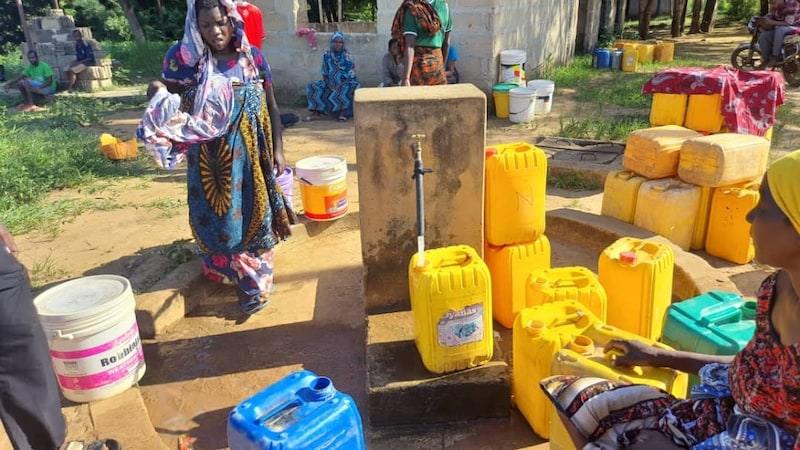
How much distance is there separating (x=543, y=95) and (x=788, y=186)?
25.0 feet

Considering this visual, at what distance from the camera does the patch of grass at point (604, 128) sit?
23.2 feet

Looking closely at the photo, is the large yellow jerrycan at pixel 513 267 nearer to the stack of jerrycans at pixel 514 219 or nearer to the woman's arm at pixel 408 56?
the stack of jerrycans at pixel 514 219

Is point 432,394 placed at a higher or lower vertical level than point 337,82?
lower

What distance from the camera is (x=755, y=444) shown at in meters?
1.59

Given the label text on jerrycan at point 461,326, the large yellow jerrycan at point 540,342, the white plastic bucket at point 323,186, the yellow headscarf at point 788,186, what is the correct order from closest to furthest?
Answer: the yellow headscarf at point 788,186 < the large yellow jerrycan at point 540,342 < the label text on jerrycan at point 461,326 < the white plastic bucket at point 323,186

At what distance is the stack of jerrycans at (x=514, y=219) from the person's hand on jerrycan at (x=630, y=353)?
3.38 ft

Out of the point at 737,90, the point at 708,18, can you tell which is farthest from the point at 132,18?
the point at 737,90

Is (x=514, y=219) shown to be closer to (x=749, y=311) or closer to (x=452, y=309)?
(x=452, y=309)

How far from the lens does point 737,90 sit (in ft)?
16.1

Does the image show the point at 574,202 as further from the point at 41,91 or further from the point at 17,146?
the point at 41,91

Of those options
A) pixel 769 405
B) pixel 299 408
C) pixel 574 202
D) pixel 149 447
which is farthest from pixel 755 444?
pixel 574 202

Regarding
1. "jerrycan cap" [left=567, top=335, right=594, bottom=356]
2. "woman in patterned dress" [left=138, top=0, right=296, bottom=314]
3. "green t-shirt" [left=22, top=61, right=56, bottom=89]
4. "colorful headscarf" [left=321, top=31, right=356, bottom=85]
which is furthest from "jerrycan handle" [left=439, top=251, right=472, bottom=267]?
"green t-shirt" [left=22, top=61, right=56, bottom=89]

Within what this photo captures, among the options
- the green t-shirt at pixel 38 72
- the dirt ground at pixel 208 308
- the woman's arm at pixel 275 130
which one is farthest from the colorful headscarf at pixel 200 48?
the green t-shirt at pixel 38 72

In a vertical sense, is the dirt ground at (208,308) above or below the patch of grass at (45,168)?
below
